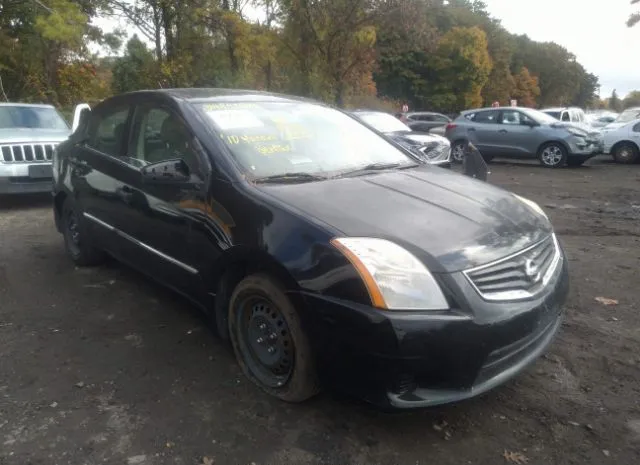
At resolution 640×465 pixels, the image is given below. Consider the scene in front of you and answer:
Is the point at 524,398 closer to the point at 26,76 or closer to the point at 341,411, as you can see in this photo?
the point at 341,411

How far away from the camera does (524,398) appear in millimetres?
3127

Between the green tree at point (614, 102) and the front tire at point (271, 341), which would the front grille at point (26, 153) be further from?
the green tree at point (614, 102)

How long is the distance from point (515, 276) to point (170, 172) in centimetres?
212

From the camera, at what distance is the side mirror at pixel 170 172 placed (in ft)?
11.5

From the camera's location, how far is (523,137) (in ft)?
49.7

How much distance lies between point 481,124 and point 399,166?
1296 cm

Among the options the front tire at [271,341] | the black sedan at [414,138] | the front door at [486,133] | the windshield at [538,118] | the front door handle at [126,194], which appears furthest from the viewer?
the front door at [486,133]

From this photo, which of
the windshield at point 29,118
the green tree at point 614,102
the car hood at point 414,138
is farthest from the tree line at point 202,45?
the green tree at point 614,102

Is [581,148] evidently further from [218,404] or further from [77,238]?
[218,404]

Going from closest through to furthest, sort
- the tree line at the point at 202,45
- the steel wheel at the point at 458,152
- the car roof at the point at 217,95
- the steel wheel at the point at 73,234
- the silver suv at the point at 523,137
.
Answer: the car roof at the point at 217,95 → the steel wheel at the point at 73,234 → the silver suv at the point at 523,137 → the steel wheel at the point at 458,152 → the tree line at the point at 202,45

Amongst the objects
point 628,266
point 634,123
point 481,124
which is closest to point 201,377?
point 628,266

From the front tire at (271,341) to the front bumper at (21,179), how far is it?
635cm

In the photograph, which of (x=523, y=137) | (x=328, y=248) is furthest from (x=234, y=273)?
(x=523, y=137)

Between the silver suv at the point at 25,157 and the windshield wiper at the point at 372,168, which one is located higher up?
the windshield wiper at the point at 372,168
